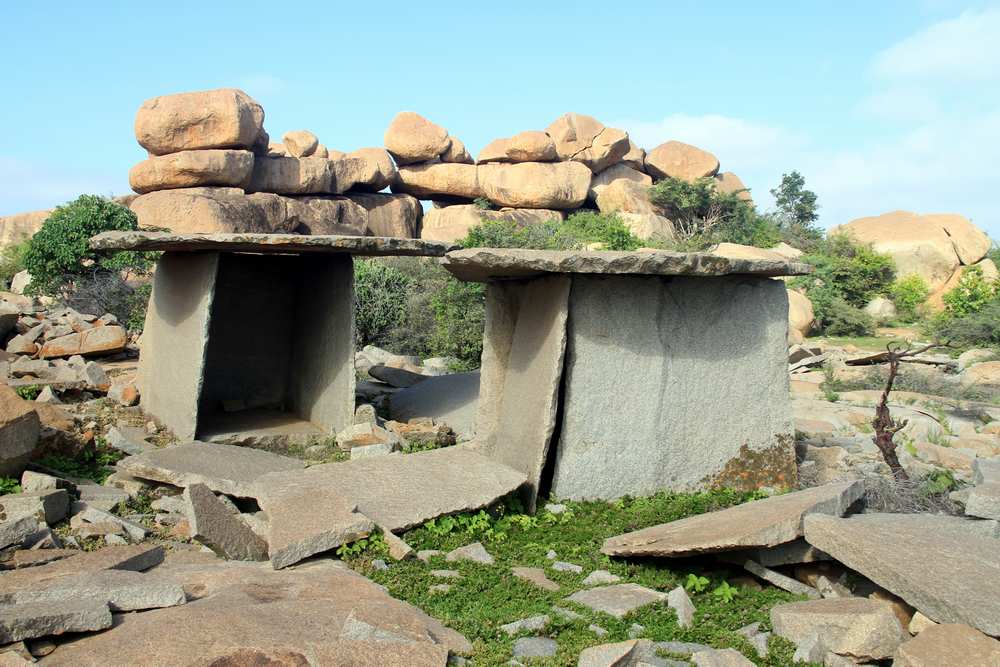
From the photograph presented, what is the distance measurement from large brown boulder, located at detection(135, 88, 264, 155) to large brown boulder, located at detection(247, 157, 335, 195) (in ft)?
5.16

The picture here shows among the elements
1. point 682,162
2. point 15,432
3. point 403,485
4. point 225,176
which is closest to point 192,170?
point 225,176

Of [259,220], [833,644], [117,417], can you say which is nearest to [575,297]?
[833,644]

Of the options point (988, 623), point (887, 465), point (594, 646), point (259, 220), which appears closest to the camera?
point (988, 623)

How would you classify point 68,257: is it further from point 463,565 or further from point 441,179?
point 441,179

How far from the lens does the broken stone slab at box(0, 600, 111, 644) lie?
122 inches

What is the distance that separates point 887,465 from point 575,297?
8.50 ft

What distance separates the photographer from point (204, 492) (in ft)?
16.5

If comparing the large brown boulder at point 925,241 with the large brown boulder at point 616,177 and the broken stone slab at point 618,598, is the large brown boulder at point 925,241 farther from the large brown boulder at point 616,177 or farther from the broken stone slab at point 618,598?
the broken stone slab at point 618,598

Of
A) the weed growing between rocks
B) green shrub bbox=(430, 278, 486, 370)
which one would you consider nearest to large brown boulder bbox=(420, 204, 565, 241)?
green shrub bbox=(430, 278, 486, 370)

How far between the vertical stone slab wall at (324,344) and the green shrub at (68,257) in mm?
7428

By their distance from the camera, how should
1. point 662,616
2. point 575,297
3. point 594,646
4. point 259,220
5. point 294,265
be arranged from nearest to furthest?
1. point 594,646
2. point 662,616
3. point 575,297
4. point 294,265
5. point 259,220

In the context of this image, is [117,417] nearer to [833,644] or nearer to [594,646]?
[594,646]

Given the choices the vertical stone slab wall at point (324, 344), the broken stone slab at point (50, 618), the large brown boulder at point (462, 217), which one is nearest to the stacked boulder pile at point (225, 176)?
the large brown boulder at point (462, 217)

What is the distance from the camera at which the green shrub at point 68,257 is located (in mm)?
15691
